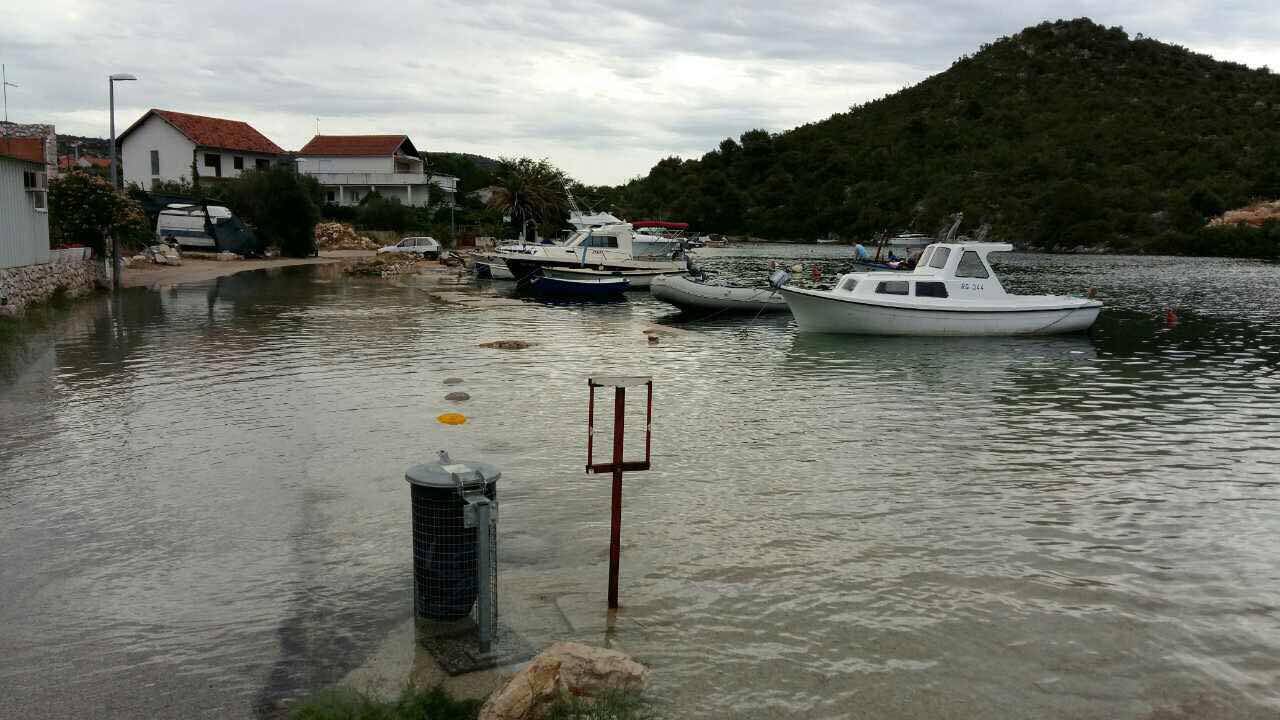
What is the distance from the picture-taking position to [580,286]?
40.8 metres

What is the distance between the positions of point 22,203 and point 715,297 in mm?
20665

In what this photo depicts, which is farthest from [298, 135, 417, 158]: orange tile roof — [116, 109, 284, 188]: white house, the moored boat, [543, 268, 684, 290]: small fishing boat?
[543, 268, 684, 290]: small fishing boat

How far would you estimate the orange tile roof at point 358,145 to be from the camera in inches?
3339

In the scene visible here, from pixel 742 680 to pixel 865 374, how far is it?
15.5 m

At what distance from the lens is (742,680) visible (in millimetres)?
6844

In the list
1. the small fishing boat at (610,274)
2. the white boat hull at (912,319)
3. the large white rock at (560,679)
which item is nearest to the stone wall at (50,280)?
the small fishing boat at (610,274)

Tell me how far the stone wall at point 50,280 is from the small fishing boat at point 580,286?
52.7ft

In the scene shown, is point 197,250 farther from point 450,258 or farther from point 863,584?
point 863,584

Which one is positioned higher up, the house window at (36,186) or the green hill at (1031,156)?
the green hill at (1031,156)

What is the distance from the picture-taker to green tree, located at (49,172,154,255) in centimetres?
3141

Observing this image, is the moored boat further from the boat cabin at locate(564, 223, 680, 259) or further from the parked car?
the parked car

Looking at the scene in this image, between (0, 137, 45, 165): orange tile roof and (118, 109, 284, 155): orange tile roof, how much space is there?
48.5m

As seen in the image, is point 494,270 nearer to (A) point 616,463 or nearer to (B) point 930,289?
(B) point 930,289

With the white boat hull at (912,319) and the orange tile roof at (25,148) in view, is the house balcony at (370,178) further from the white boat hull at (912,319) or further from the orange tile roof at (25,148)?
the white boat hull at (912,319)
